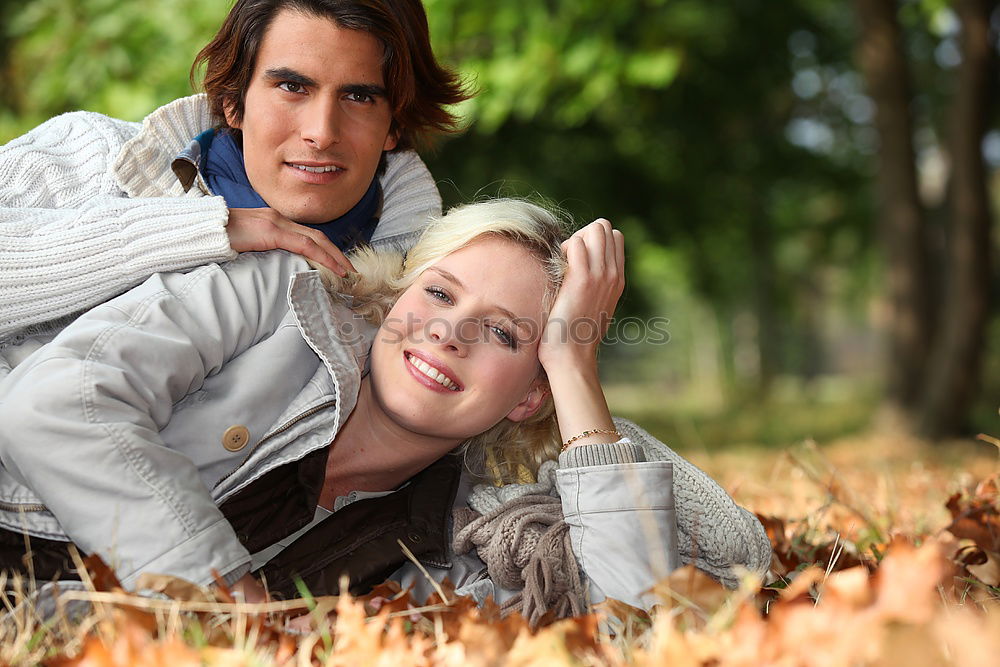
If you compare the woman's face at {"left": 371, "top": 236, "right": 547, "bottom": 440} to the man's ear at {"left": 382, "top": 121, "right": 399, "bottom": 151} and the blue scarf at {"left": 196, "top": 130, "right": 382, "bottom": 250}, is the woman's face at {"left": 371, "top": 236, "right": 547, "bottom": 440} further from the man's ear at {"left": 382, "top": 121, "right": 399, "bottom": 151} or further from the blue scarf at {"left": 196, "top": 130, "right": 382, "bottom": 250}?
the man's ear at {"left": 382, "top": 121, "right": 399, "bottom": 151}

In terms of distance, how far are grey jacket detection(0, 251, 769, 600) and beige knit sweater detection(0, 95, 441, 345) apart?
11cm

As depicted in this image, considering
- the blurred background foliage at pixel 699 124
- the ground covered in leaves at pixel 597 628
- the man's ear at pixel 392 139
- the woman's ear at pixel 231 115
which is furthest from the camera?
the blurred background foliage at pixel 699 124

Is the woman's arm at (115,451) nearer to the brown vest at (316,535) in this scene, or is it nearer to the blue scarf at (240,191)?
the brown vest at (316,535)

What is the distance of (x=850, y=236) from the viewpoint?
18.1m

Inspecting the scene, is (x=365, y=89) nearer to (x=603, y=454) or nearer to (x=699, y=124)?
(x=603, y=454)

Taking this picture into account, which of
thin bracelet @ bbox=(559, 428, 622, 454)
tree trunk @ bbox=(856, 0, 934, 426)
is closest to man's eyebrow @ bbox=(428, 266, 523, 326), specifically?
thin bracelet @ bbox=(559, 428, 622, 454)

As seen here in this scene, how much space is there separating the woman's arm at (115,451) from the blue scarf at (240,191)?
0.78m

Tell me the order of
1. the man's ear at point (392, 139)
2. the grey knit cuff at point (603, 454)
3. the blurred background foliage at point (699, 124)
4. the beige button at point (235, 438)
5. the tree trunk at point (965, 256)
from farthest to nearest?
the tree trunk at point (965, 256), the blurred background foliage at point (699, 124), the man's ear at point (392, 139), the grey knit cuff at point (603, 454), the beige button at point (235, 438)

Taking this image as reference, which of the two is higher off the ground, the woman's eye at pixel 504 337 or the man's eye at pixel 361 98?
the man's eye at pixel 361 98

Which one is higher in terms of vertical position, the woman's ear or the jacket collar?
the woman's ear

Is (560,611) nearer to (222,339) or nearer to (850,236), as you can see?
(222,339)

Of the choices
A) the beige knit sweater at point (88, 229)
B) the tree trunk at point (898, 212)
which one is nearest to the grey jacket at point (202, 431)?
the beige knit sweater at point (88, 229)

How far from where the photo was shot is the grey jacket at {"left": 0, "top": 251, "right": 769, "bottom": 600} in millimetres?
2012

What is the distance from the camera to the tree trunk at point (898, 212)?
9.24 m
